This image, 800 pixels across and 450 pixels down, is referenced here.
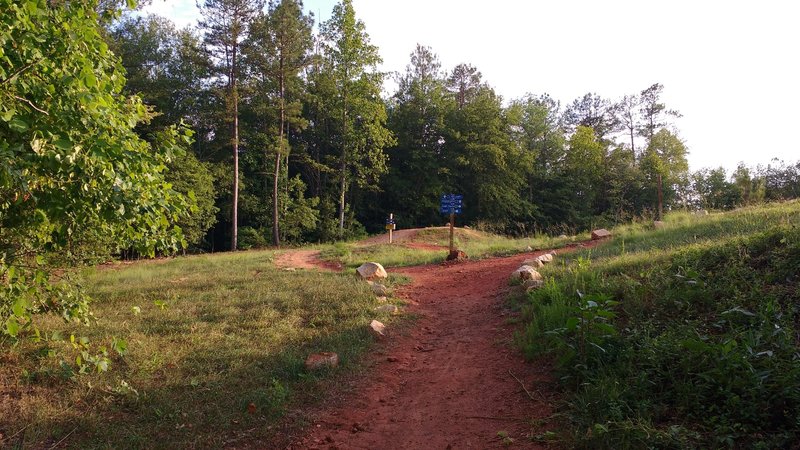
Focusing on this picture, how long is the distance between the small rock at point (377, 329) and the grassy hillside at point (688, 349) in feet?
5.94

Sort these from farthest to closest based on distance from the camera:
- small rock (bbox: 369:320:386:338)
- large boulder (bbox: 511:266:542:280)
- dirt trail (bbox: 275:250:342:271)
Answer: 1. dirt trail (bbox: 275:250:342:271)
2. large boulder (bbox: 511:266:542:280)
3. small rock (bbox: 369:320:386:338)

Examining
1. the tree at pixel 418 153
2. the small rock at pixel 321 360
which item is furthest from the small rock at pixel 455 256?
the tree at pixel 418 153

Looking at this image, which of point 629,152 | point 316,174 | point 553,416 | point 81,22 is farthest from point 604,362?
point 629,152

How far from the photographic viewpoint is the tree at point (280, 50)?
77.1 ft

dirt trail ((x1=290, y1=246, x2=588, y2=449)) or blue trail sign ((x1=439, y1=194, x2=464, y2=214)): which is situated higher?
blue trail sign ((x1=439, y1=194, x2=464, y2=214))

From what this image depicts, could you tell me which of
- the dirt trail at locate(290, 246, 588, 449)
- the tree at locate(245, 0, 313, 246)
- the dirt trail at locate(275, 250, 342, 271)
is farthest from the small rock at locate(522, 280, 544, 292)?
the tree at locate(245, 0, 313, 246)

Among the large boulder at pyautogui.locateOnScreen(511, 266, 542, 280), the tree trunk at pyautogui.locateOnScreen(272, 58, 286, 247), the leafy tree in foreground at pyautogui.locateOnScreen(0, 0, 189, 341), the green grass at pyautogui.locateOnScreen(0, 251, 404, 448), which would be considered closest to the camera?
the leafy tree in foreground at pyautogui.locateOnScreen(0, 0, 189, 341)

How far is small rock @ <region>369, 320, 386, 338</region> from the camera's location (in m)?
6.32

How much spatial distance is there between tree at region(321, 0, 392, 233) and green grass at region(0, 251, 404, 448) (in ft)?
66.5

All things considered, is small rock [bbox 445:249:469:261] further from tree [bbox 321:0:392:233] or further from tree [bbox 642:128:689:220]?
tree [bbox 642:128:689:220]

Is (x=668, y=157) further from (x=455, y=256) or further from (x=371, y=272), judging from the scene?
(x=371, y=272)

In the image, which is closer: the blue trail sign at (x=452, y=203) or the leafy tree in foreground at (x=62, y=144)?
the leafy tree in foreground at (x=62, y=144)

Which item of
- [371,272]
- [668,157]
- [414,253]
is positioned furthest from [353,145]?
[668,157]

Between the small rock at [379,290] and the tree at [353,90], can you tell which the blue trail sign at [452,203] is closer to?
the small rock at [379,290]
